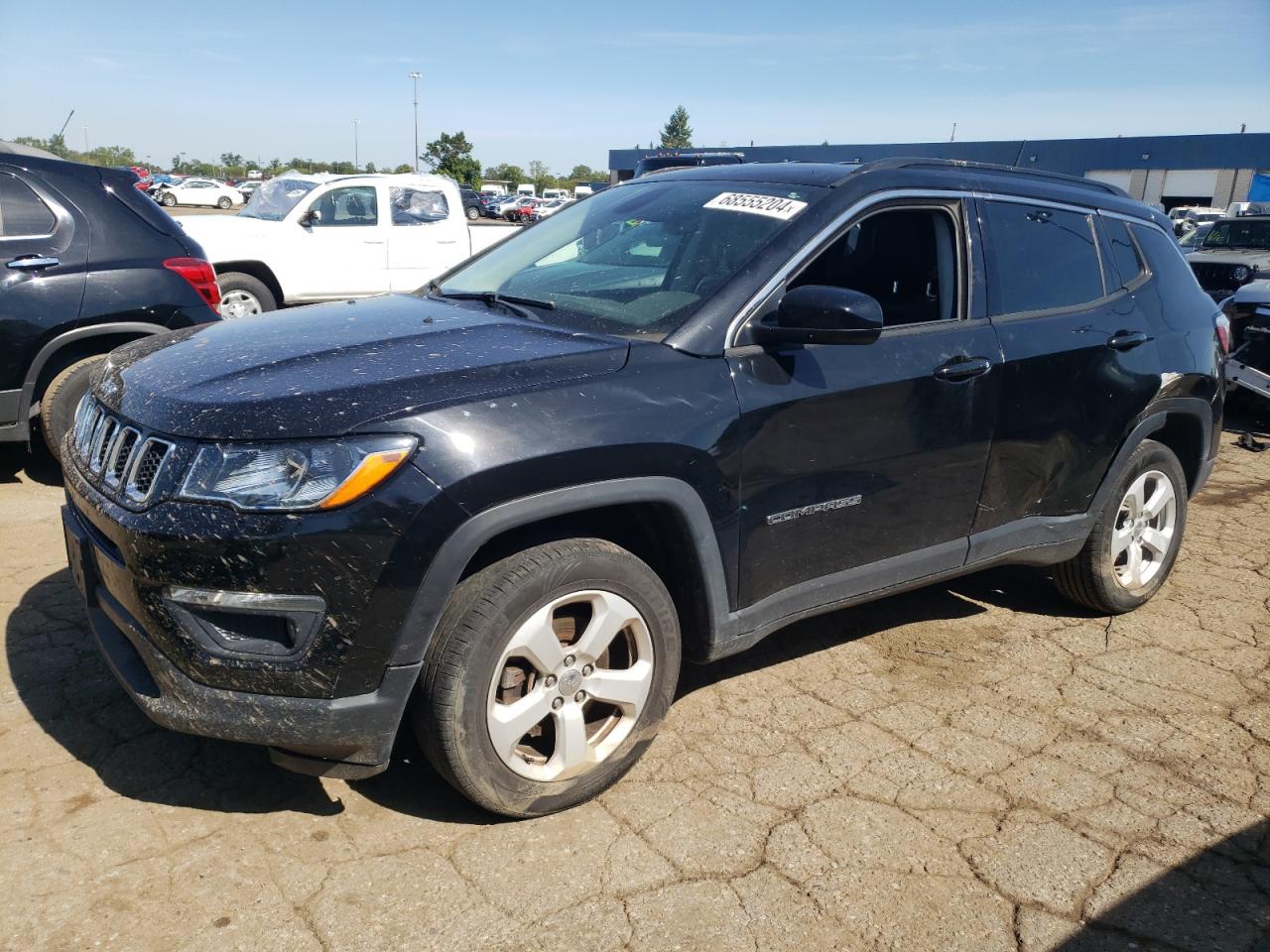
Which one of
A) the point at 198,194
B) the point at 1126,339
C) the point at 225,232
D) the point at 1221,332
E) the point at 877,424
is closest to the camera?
the point at 877,424

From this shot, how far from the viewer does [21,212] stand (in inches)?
210

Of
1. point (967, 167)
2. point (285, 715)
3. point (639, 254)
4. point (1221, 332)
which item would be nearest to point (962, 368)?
point (967, 167)

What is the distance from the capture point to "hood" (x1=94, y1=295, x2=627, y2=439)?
2.46m

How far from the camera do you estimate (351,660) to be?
8.01 feet

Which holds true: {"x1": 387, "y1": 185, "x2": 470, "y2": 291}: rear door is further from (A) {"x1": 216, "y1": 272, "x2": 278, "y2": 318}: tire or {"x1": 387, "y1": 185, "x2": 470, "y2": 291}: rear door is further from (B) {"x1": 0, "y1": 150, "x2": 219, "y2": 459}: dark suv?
(B) {"x1": 0, "y1": 150, "x2": 219, "y2": 459}: dark suv

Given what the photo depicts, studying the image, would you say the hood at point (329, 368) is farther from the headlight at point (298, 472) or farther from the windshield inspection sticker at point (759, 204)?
the windshield inspection sticker at point (759, 204)

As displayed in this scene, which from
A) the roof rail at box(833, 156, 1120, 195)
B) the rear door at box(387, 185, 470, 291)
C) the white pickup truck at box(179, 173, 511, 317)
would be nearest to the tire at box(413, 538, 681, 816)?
the roof rail at box(833, 156, 1120, 195)

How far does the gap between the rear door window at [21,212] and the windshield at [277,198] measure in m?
5.65

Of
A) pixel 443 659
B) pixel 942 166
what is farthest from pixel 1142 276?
pixel 443 659

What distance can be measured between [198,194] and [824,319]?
55462 millimetres

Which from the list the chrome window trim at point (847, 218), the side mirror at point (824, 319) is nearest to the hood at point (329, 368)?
the chrome window trim at point (847, 218)

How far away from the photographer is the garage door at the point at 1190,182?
46.6m

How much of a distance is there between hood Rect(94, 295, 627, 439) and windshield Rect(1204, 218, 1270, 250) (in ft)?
39.7

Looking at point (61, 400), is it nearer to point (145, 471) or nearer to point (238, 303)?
point (145, 471)
